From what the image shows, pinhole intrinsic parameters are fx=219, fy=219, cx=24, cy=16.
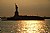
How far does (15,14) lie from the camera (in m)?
24.5

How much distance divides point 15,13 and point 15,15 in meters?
0.25

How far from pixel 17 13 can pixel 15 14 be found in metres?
0.31

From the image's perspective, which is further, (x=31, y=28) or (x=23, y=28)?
(x=31, y=28)

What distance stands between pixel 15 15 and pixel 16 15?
215 mm

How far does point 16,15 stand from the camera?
2494 cm

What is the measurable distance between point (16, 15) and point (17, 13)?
37 cm

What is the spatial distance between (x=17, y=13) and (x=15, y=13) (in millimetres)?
226

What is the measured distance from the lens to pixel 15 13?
24.6 m

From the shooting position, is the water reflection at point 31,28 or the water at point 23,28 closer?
the water at point 23,28

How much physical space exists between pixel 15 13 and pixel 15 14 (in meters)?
0.19

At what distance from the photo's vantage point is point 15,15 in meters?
24.8

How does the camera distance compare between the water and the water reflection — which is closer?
the water

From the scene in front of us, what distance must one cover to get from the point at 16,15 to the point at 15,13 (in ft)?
1.26

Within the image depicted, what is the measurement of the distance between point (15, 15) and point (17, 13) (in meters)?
0.33
